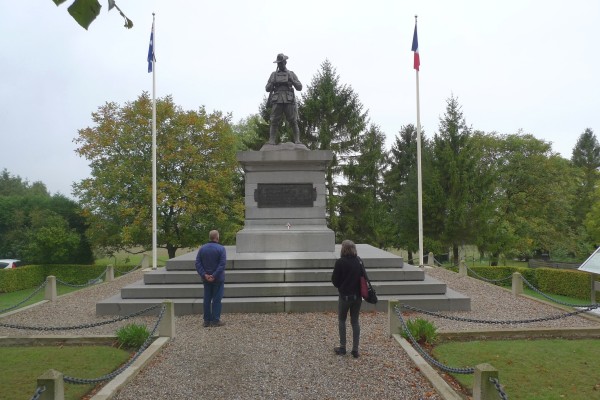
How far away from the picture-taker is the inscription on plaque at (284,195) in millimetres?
14352

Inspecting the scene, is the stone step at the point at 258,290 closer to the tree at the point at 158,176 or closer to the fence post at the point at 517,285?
the fence post at the point at 517,285

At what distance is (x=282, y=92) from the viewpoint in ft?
48.6

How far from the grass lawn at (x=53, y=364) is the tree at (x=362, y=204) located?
25980mm

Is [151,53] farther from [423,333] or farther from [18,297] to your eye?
[423,333]

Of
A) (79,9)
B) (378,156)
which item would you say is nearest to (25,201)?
(378,156)

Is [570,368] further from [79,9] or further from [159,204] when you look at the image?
[159,204]

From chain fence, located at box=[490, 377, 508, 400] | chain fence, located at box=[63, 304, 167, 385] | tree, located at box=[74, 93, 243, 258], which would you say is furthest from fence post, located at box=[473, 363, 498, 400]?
tree, located at box=[74, 93, 243, 258]

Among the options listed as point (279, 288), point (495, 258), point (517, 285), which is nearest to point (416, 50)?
point (517, 285)

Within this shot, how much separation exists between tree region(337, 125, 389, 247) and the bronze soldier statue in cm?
1802

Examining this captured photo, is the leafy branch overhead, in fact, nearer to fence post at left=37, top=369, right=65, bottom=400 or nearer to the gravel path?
fence post at left=37, top=369, right=65, bottom=400

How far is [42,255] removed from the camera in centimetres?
2770

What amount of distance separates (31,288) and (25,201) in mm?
12639

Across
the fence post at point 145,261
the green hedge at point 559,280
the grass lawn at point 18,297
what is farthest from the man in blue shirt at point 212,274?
the fence post at point 145,261

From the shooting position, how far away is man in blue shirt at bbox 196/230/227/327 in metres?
8.69
